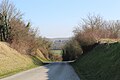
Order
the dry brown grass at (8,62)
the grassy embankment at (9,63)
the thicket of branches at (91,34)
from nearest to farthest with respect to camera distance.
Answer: the grassy embankment at (9,63), the dry brown grass at (8,62), the thicket of branches at (91,34)

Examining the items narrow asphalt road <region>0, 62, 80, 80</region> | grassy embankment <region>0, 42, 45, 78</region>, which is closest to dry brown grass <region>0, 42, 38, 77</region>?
grassy embankment <region>0, 42, 45, 78</region>

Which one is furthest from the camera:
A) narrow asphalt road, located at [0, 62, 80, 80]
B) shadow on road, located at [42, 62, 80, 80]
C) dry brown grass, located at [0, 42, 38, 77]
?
dry brown grass, located at [0, 42, 38, 77]

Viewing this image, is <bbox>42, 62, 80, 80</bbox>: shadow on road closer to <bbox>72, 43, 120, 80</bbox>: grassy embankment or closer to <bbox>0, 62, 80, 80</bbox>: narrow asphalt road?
<bbox>0, 62, 80, 80</bbox>: narrow asphalt road

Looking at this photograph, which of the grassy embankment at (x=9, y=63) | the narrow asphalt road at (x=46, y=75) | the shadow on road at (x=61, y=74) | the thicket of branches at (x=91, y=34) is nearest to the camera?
Answer: the shadow on road at (x=61, y=74)

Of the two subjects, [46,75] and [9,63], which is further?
[9,63]

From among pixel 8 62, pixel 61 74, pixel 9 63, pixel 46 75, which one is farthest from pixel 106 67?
pixel 8 62

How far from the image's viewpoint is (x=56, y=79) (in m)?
23.1

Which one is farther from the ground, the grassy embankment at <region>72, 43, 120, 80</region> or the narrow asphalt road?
the grassy embankment at <region>72, 43, 120, 80</region>

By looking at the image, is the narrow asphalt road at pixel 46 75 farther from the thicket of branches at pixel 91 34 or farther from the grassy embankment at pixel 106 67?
the thicket of branches at pixel 91 34

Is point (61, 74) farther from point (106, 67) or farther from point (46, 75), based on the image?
point (106, 67)

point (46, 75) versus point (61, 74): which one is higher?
point (46, 75)

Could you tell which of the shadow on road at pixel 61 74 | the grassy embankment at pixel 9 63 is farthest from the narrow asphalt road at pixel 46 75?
the grassy embankment at pixel 9 63

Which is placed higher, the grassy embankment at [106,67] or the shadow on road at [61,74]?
the grassy embankment at [106,67]

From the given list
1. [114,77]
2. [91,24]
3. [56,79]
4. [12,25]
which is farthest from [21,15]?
[114,77]
